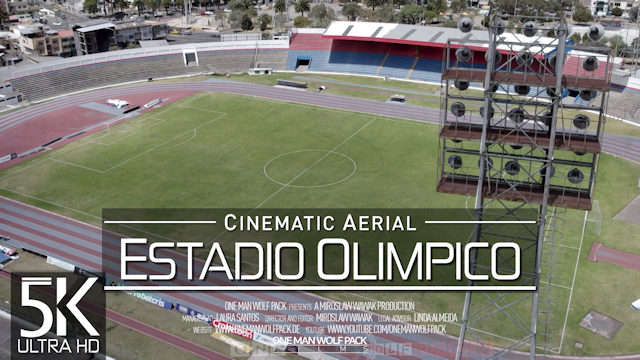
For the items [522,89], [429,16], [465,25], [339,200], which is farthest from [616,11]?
[465,25]

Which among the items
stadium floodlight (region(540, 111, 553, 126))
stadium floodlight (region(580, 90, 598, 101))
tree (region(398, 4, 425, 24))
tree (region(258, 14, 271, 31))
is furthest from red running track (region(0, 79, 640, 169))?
tree (region(398, 4, 425, 24))

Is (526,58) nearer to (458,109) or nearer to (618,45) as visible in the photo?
(458,109)

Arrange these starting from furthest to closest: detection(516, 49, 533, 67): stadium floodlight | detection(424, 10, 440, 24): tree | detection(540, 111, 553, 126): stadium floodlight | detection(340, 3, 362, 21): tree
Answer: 1. detection(340, 3, 362, 21): tree
2. detection(424, 10, 440, 24): tree
3. detection(540, 111, 553, 126): stadium floodlight
4. detection(516, 49, 533, 67): stadium floodlight

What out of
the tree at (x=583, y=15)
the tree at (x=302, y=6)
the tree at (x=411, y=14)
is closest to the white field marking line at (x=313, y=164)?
the tree at (x=411, y=14)

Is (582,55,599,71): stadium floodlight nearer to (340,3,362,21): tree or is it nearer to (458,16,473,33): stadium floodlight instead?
(458,16,473,33): stadium floodlight

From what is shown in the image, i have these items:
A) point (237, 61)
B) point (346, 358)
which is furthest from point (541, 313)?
point (237, 61)

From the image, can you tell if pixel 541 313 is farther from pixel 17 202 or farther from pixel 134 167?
pixel 17 202
